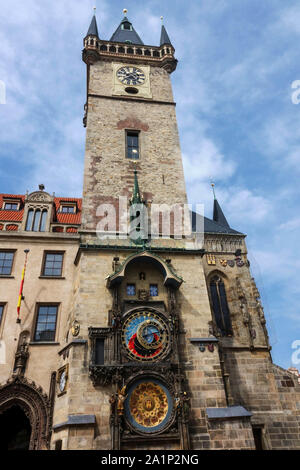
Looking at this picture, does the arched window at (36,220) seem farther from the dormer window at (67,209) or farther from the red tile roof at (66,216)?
the dormer window at (67,209)

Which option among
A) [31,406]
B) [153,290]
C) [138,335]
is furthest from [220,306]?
[31,406]

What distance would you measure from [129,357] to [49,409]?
3338mm

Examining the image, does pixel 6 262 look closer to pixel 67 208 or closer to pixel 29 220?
pixel 29 220

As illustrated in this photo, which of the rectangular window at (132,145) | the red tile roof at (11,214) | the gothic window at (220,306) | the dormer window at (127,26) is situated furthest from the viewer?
the dormer window at (127,26)

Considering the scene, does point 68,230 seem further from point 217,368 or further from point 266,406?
point 266,406

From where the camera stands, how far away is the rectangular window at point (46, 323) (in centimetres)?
1368

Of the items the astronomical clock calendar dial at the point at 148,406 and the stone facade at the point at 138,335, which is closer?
the astronomical clock calendar dial at the point at 148,406

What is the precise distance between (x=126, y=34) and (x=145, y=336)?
74.2ft

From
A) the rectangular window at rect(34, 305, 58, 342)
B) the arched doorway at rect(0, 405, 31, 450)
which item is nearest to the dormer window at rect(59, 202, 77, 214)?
the rectangular window at rect(34, 305, 58, 342)

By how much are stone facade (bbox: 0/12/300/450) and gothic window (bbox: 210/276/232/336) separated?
0.16ft

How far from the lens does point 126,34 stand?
25.9m

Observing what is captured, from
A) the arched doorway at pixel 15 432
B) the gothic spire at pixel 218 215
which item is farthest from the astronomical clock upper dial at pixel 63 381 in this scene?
the gothic spire at pixel 218 215

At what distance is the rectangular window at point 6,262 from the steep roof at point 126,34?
16.9 meters

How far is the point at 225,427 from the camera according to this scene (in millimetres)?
11320
